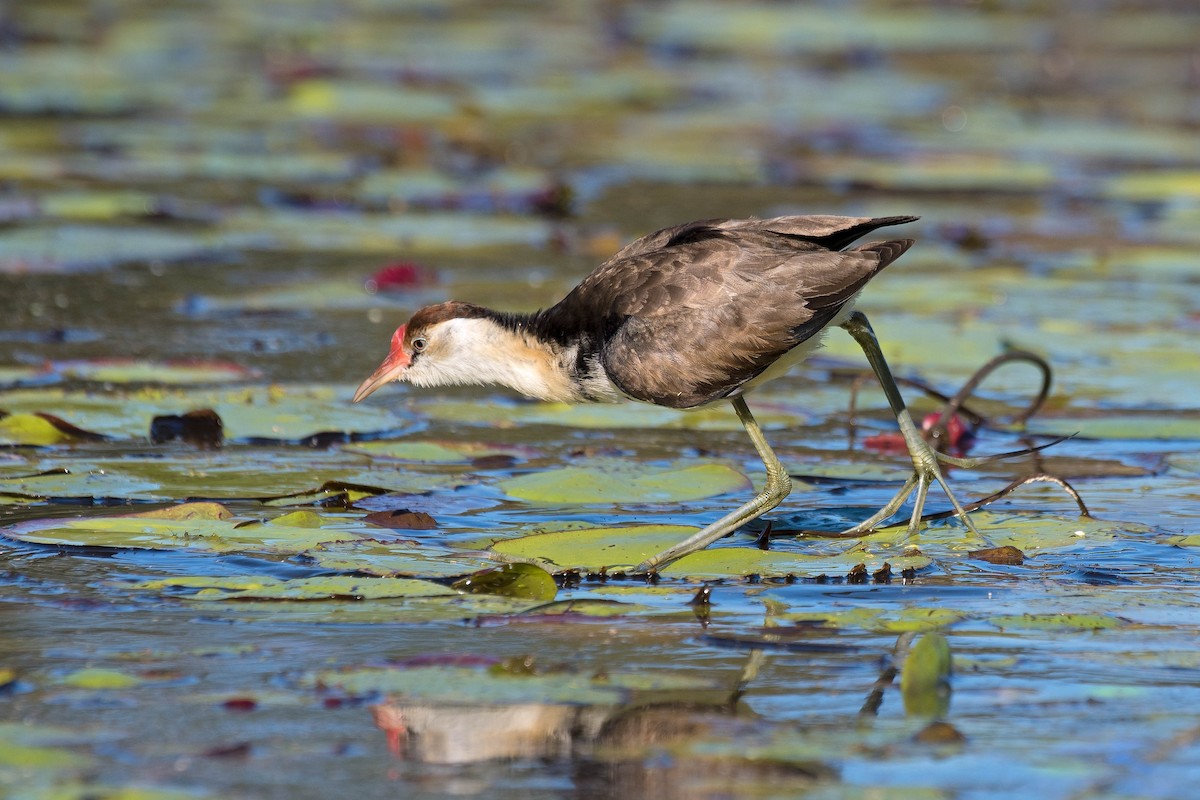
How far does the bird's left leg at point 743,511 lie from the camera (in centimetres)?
504

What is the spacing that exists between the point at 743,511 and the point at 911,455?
0.72 m

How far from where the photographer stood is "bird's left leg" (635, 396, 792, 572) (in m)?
5.04

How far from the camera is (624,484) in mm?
5914

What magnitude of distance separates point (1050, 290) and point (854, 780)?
626 cm

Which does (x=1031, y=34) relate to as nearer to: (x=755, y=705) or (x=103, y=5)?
(x=103, y=5)

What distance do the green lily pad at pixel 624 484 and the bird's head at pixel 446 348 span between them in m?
0.49

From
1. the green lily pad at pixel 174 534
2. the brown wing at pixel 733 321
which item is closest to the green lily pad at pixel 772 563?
the brown wing at pixel 733 321

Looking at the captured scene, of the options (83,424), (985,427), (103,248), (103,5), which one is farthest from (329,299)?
(103,5)

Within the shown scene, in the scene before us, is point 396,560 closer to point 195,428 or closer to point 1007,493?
point 195,428

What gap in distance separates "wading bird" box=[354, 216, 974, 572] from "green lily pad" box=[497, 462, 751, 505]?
26 centimetres

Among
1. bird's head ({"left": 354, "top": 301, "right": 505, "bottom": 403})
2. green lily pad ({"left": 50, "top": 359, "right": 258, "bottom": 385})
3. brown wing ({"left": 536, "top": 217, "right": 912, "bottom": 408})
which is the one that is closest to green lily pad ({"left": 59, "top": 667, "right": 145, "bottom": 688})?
brown wing ({"left": 536, "top": 217, "right": 912, "bottom": 408})

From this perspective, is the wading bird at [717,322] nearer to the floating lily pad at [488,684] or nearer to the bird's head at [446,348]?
the bird's head at [446,348]

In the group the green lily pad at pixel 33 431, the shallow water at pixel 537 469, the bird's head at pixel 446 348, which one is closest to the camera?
the shallow water at pixel 537 469

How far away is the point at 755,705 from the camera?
4.02 m
